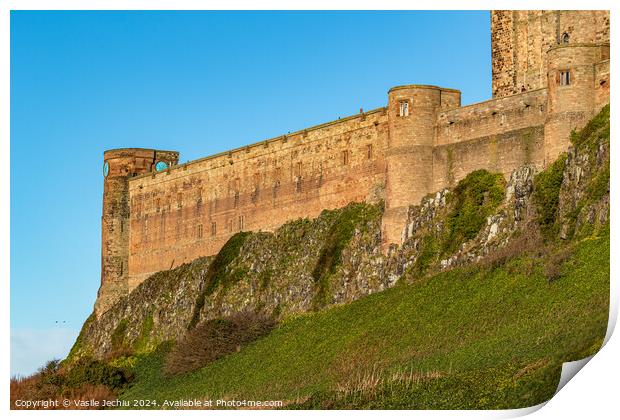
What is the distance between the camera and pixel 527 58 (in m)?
54.2

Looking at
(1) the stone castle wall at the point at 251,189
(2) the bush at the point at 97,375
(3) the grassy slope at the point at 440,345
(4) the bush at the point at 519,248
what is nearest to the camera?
(3) the grassy slope at the point at 440,345

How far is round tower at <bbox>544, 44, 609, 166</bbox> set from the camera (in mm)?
45781

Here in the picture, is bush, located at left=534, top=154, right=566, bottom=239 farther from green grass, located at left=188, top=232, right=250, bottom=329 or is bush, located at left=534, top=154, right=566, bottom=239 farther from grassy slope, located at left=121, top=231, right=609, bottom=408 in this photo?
green grass, located at left=188, top=232, right=250, bottom=329

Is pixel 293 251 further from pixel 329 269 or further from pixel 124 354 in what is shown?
pixel 124 354

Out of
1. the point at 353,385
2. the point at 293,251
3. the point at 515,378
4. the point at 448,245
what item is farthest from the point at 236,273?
the point at 515,378

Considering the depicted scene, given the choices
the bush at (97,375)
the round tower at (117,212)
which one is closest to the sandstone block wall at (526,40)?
the bush at (97,375)

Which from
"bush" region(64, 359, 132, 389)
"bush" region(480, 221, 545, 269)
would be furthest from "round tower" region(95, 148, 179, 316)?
"bush" region(480, 221, 545, 269)

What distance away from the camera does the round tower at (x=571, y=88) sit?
4578 cm

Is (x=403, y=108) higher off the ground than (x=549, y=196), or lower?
higher

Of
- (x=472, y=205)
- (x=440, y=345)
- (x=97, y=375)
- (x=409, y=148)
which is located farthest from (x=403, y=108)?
(x=97, y=375)

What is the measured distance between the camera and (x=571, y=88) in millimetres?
45969

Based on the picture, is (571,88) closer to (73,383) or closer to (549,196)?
(549,196)

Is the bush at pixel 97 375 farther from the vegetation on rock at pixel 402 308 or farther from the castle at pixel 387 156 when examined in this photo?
the castle at pixel 387 156

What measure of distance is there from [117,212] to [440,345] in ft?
114
